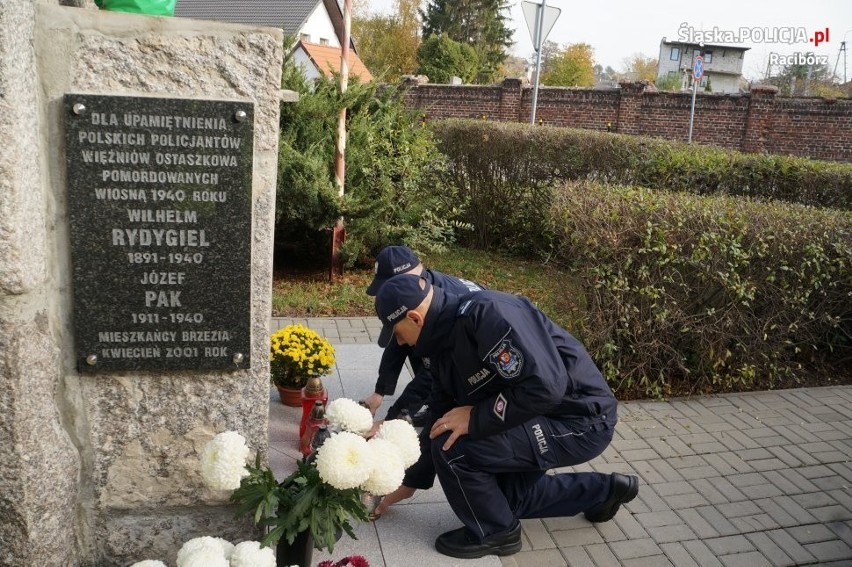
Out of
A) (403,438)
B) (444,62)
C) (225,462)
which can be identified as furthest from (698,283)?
(444,62)

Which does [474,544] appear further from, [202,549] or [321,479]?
[202,549]

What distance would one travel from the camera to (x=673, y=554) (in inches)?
129

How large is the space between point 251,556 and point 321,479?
34 centimetres

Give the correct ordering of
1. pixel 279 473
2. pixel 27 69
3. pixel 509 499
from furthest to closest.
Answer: pixel 279 473 → pixel 509 499 → pixel 27 69

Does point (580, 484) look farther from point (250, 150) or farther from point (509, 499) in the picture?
point (250, 150)

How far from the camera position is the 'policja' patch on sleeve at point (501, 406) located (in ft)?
9.64

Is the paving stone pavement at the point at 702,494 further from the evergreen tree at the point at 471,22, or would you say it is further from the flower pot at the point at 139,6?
the evergreen tree at the point at 471,22

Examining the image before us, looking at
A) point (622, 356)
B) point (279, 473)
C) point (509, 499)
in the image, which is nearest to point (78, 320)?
point (279, 473)

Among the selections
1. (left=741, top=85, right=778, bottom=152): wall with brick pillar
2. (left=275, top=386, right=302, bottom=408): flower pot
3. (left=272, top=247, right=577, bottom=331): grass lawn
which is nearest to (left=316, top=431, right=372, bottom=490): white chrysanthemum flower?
(left=275, top=386, right=302, bottom=408): flower pot

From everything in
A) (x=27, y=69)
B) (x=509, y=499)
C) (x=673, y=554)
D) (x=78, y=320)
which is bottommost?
(x=673, y=554)

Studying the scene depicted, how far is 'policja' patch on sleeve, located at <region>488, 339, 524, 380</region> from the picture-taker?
284cm

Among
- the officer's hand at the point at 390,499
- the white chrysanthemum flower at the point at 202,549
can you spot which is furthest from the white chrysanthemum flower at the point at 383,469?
the officer's hand at the point at 390,499

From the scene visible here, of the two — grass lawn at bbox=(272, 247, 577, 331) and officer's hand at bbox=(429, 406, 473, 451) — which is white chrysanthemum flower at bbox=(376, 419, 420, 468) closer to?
officer's hand at bbox=(429, 406, 473, 451)

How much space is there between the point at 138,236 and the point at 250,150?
1.57ft
